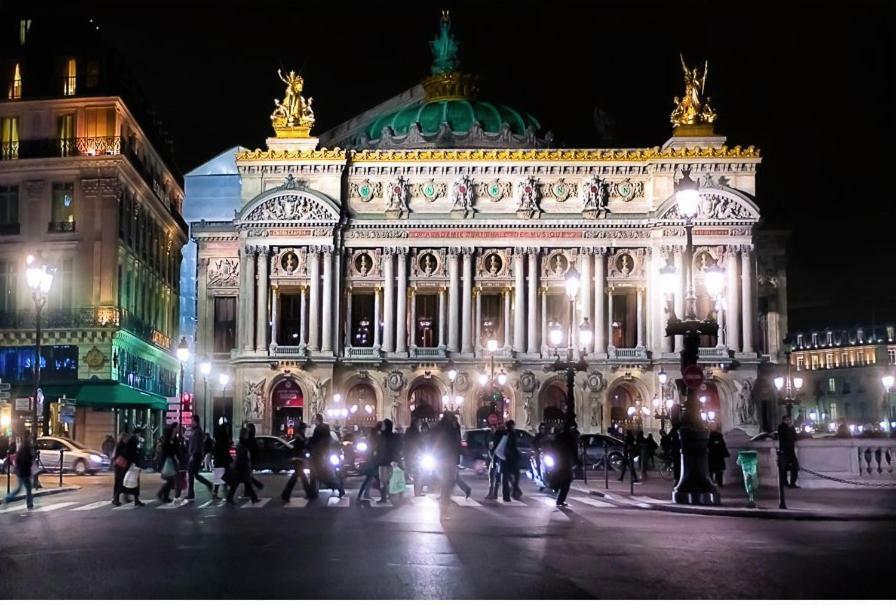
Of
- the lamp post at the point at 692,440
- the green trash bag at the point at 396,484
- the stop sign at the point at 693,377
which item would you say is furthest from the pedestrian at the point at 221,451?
the stop sign at the point at 693,377

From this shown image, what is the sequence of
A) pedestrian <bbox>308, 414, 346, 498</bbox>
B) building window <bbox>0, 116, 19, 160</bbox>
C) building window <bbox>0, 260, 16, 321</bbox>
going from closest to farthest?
pedestrian <bbox>308, 414, 346, 498</bbox>
building window <bbox>0, 260, 16, 321</bbox>
building window <bbox>0, 116, 19, 160</bbox>

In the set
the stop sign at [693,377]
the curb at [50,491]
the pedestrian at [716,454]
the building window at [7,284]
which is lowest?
the curb at [50,491]

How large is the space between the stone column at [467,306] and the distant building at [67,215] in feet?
68.6

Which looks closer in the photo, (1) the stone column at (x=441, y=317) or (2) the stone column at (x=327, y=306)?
(2) the stone column at (x=327, y=306)

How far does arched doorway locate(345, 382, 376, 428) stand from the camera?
261 ft

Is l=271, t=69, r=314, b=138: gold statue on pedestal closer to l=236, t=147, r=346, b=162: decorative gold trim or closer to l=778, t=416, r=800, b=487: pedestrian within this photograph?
l=236, t=147, r=346, b=162: decorative gold trim

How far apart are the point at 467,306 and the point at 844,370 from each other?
3692 inches

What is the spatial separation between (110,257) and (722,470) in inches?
1414

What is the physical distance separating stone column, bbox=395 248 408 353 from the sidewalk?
37.7 meters

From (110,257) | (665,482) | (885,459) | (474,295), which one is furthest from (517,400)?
(885,459)

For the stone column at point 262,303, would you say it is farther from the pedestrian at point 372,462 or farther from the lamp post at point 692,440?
the lamp post at point 692,440

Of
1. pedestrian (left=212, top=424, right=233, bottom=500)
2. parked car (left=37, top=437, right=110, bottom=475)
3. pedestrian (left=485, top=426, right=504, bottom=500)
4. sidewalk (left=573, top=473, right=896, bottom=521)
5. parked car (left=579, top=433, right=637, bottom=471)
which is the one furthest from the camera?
parked car (left=579, top=433, right=637, bottom=471)

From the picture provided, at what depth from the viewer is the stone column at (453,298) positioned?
78.9m

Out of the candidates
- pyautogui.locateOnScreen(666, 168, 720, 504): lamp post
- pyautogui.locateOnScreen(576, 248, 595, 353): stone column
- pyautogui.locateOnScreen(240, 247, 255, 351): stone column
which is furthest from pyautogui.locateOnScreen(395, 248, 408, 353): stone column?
pyautogui.locateOnScreen(666, 168, 720, 504): lamp post
